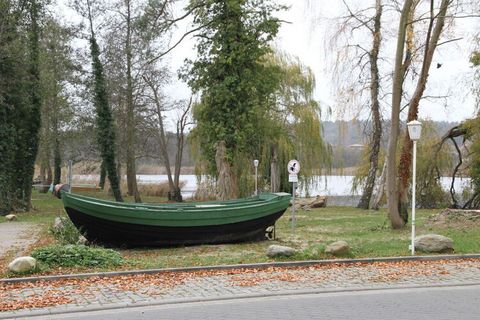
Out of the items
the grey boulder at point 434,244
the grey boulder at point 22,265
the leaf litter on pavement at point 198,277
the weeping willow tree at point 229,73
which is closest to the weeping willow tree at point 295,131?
the weeping willow tree at point 229,73

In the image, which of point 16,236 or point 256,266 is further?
point 16,236

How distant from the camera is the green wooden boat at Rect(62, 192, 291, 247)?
13227mm

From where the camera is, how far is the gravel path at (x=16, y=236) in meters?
14.2

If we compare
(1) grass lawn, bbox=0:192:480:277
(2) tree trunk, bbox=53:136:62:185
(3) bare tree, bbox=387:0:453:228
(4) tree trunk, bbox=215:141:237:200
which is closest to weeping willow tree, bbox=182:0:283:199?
(4) tree trunk, bbox=215:141:237:200

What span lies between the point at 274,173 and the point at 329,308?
26.6 meters

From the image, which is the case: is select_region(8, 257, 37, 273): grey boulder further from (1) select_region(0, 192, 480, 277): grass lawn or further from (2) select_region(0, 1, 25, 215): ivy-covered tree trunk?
(2) select_region(0, 1, 25, 215): ivy-covered tree trunk

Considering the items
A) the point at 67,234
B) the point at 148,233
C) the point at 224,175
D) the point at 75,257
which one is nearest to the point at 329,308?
the point at 75,257

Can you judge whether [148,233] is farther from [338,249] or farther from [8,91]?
[8,91]

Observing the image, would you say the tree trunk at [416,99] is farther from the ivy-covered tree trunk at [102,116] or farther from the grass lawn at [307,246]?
the ivy-covered tree trunk at [102,116]

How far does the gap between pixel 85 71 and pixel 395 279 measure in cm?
3192

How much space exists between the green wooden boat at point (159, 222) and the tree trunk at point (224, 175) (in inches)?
373

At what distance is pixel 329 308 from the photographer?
24.0 feet

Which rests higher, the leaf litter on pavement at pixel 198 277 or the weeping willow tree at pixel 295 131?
the weeping willow tree at pixel 295 131

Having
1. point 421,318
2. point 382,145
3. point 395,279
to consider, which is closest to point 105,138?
point 382,145
